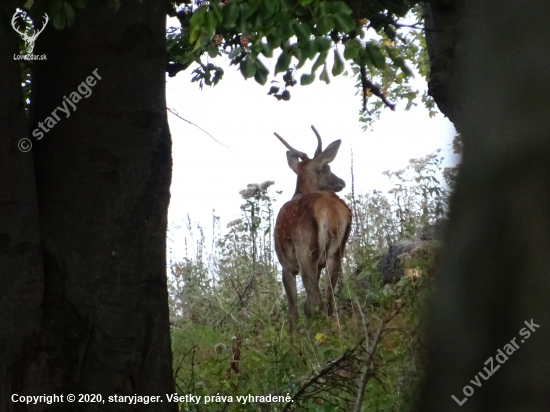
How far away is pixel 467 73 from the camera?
1.27m

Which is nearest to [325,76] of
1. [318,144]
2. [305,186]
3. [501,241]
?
[501,241]

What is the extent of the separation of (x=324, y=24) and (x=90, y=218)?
Result: 4.10ft

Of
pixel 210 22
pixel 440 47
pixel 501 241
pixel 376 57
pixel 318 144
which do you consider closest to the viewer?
pixel 501 241

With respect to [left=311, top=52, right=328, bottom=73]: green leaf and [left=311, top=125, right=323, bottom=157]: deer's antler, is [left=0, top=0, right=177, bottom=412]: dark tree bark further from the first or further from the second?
[left=311, top=125, right=323, bottom=157]: deer's antler

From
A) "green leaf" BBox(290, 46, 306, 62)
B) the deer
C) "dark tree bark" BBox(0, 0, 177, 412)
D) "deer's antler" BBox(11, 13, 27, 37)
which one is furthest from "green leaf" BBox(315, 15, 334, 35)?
the deer

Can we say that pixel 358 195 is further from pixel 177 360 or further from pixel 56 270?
pixel 56 270

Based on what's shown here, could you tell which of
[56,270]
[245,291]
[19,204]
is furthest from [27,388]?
[245,291]

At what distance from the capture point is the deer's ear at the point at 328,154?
9367mm

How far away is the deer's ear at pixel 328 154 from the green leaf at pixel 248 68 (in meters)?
6.49

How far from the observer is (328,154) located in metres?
9.41

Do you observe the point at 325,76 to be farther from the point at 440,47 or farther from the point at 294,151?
the point at 294,151

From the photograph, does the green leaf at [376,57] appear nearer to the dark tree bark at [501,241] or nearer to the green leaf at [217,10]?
the green leaf at [217,10]

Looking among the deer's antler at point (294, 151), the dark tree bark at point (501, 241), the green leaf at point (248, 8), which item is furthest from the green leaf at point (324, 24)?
the deer's antler at point (294, 151)

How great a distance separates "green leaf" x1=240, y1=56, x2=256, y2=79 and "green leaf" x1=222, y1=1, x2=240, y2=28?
25cm
